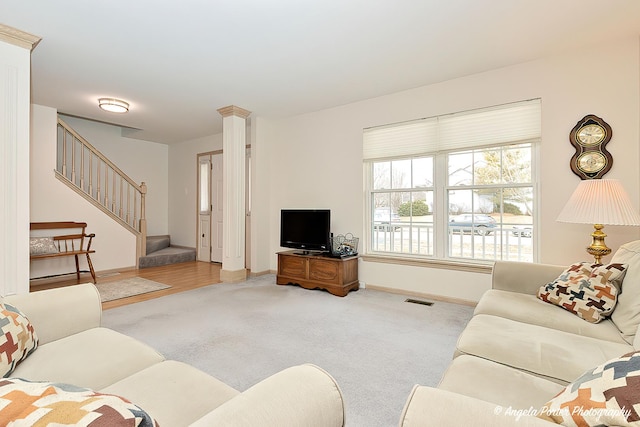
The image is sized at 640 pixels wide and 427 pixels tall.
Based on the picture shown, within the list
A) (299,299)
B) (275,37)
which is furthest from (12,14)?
(299,299)

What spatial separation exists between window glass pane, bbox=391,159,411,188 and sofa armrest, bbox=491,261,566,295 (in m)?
1.86

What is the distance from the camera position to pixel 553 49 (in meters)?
3.07

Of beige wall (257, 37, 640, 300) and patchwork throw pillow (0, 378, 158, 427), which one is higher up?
beige wall (257, 37, 640, 300)

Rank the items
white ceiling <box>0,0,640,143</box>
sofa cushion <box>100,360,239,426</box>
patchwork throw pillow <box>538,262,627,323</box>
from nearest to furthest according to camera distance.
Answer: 1. sofa cushion <box>100,360,239,426</box>
2. patchwork throw pillow <box>538,262,627,323</box>
3. white ceiling <box>0,0,640,143</box>

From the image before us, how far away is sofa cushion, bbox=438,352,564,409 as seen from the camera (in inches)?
41.8

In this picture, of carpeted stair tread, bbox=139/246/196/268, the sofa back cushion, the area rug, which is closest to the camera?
the sofa back cushion

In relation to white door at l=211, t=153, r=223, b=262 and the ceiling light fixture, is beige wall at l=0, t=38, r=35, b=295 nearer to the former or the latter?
the ceiling light fixture

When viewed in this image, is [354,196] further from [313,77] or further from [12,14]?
[12,14]

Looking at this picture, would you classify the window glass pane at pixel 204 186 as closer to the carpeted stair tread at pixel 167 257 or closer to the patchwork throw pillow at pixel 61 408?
the carpeted stair tread at pixel 167 257

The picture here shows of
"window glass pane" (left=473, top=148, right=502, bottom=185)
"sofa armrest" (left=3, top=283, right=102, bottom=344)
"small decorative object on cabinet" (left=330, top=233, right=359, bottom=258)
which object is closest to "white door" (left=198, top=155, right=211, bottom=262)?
"small decorative object on cabinet" (left=330, top=233, right=359, bottom=258)

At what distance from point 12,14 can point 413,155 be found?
162 inches

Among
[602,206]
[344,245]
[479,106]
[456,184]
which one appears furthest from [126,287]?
[602,206]

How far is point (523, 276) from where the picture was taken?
2.48 metres

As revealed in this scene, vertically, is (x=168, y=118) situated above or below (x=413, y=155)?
above
